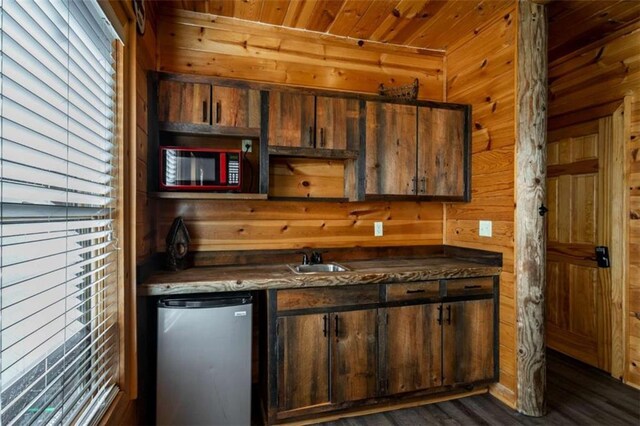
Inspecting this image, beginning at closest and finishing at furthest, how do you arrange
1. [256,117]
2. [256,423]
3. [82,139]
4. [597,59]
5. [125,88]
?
[82,139]
[125,88]
[256,423]
[256,117]
[597,59]

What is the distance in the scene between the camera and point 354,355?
2.12 metres

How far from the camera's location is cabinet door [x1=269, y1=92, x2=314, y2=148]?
89.6 inches

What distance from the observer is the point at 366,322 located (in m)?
2.14

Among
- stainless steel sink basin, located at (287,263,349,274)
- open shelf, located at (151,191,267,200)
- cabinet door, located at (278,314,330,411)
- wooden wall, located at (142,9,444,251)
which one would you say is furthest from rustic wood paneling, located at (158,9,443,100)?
cabinet door, located at (278,314,330,411)

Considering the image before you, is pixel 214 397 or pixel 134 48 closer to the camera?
pixel 134 48

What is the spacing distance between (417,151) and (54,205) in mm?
2285

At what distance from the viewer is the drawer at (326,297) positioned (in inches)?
79.0

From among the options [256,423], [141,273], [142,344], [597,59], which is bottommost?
[256,423]

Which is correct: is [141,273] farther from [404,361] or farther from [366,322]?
[404,361]

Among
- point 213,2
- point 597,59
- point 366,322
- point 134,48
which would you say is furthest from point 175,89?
point 597,59

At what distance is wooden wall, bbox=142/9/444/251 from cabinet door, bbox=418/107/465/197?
1.15 ft

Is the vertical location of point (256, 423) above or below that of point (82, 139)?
below

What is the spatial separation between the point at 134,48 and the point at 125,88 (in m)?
0.24

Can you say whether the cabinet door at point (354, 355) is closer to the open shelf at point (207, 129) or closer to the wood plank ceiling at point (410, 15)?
the open shelf at point (207, 129)
